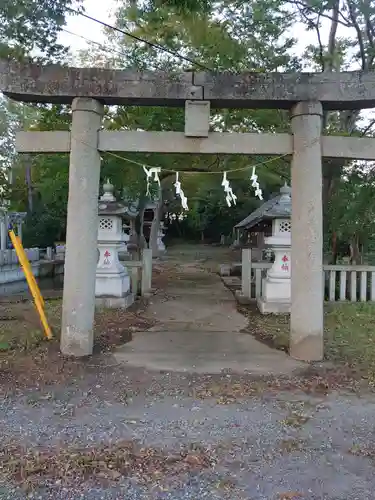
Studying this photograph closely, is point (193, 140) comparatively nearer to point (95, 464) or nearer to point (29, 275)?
point (29, 275)

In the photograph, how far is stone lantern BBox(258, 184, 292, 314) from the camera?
8922 millimetres

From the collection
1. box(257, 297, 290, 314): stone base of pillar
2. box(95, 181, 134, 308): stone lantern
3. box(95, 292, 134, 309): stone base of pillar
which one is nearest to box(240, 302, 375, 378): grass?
box(257, 297, 290, 314): stone base of pillar

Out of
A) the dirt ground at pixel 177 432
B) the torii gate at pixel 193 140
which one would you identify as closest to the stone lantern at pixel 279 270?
the torii gate at pixel 193 140

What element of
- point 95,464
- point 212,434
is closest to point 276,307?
point 212,434

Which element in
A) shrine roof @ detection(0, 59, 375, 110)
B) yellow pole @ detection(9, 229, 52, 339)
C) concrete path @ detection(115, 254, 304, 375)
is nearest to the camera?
concrete path @ detection(115, 254, 304, 375)

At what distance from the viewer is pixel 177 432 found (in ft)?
11.9

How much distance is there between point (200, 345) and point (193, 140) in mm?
3083

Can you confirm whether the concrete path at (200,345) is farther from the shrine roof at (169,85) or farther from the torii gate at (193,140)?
the shrine roof at (169,85)

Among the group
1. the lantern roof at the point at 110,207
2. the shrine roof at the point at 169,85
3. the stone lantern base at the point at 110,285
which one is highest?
the shrine roof at the point at 169,85

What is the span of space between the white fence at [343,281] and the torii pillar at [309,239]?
4.33 m

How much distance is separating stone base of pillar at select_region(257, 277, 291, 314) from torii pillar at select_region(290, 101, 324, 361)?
322 centimetres

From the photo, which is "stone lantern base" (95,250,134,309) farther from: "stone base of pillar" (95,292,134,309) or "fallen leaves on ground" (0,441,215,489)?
"fallen leaves on ground" (0,441,215,489)

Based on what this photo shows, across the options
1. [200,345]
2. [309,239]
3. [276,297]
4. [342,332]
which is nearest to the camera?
[309,239]

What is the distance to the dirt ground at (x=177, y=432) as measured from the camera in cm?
283
